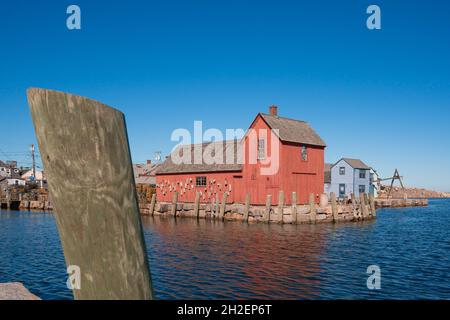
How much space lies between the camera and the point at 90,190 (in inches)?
74.3

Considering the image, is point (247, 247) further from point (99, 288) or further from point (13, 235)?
point (99, 288)

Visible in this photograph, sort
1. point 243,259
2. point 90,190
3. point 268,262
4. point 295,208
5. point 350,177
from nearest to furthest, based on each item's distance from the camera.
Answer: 1. point 90,190
2. point 268,262
3. point 243,259
4. point 295,208
5. point 350,177

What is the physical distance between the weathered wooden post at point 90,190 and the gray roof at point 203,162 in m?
35.0

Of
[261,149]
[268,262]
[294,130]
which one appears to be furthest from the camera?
[294,130]

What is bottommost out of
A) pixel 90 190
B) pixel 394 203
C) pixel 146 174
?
pixel 394 203

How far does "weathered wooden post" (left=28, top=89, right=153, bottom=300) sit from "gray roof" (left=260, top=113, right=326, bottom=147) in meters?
33.2

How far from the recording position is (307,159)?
37656mm

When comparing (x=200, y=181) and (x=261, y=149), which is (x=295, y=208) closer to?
(x=261, y=149)

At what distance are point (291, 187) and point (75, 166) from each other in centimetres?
3457

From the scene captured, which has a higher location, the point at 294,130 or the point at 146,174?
the point at 294,130

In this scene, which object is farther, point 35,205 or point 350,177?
point 350,177

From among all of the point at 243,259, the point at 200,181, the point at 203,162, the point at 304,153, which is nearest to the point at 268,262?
the point at 243,259

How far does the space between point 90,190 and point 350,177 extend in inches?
2571
